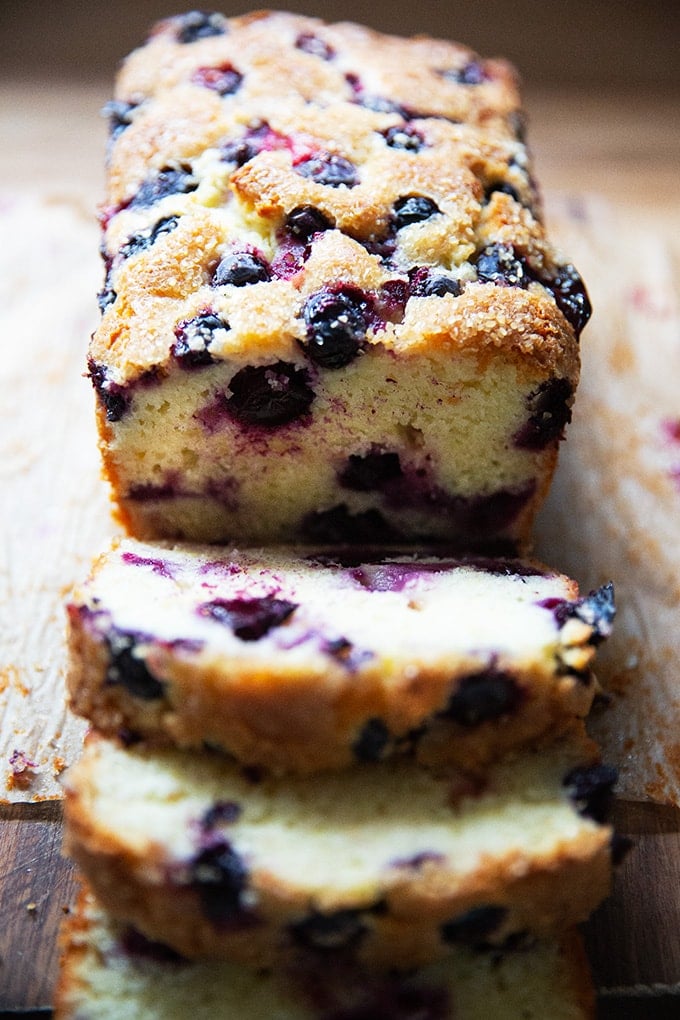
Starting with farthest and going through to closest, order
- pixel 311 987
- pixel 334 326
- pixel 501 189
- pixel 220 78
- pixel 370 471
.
A: pixel 220 78, pixel 501 189, pixel 370 471, pixel 334 326, pixel 311 987

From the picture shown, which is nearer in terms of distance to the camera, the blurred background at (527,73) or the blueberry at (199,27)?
the blueberry at (199,27)

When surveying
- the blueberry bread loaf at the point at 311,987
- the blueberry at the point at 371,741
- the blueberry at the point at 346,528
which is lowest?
the blueberry bread loaf at the point at 311,987

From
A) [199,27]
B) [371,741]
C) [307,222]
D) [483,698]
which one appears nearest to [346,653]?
[371,741]

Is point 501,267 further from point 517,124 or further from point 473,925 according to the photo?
point 473,925

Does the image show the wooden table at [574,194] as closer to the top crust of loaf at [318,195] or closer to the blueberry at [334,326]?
the top crust of loaf at [318,195]

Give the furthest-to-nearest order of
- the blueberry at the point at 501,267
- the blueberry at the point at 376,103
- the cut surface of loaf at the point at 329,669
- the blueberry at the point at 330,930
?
the blueberry at the point at 376,103
the blueberry at the point at 501,267
the cut surface of loaf at the point at 329,669
the blueberry at the point at 330,930

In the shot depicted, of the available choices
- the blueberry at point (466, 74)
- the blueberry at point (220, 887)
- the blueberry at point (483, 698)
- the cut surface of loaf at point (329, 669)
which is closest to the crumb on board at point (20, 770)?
the cut surface of loaf at point (329, 669)

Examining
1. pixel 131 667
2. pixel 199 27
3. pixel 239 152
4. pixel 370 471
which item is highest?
pixel 199 27
